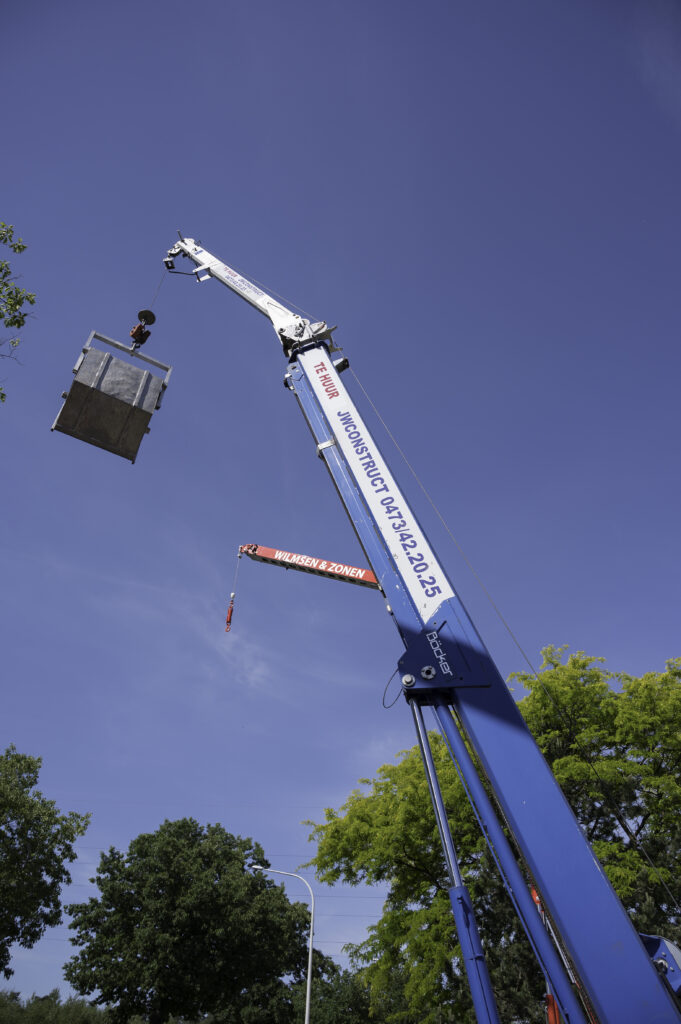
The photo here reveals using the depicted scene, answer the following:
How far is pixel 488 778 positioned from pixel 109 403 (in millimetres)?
6417

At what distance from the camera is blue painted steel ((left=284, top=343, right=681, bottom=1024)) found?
314 centimetres

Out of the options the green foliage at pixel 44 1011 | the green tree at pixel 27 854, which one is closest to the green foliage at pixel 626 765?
the green tree at pixel 27 854

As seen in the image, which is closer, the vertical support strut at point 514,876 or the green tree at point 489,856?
the vertical support strut at point 514,876

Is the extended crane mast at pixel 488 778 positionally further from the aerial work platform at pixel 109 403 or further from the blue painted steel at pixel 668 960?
the aerial work platform at pixel 109 403

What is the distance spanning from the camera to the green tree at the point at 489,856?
482 inches

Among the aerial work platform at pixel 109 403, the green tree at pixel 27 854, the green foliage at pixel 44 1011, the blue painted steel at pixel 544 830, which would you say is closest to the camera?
the blue painted steel at pixel 544 830

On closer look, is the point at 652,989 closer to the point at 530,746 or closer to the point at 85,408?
the point at 530,746

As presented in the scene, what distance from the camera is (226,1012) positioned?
32.1 m

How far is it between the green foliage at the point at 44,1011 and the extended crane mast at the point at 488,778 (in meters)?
50.0

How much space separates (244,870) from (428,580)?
1492 inches

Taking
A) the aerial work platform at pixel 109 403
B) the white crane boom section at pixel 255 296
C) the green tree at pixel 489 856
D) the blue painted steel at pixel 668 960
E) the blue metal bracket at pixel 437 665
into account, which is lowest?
the blue painted steel at pixel 668 960

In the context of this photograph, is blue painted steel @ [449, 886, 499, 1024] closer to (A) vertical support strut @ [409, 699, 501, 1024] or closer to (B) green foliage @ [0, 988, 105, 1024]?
(A) vertical support strut @ [409, 699, 501, 1024]

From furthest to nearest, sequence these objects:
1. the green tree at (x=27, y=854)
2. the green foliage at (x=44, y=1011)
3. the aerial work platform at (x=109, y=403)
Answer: the green foliage at (x=44, y=1011)
the green tree at (x=27, y=854)
the aerial work platform at (x=109, y=403)

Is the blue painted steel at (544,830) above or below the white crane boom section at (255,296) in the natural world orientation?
below
